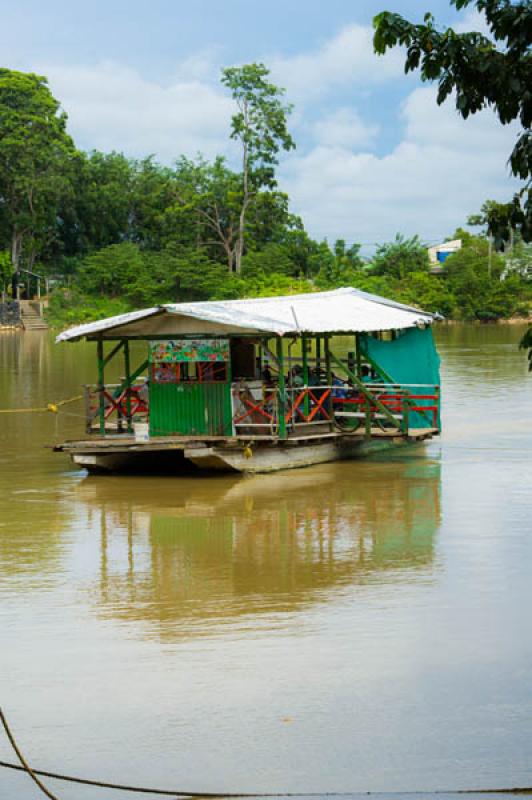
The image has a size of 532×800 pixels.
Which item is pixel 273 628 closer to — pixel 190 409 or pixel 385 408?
pixel 190 409

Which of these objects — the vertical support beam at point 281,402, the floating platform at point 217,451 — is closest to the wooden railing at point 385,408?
the floating platform at point 217,451

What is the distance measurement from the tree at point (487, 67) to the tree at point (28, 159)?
47.9 meters

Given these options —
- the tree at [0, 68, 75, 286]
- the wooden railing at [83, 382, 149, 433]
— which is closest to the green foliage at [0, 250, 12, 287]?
the tree at [0, 68, 75, 286]

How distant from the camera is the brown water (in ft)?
18.1

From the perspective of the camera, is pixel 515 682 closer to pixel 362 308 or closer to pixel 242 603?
pixel 242 603

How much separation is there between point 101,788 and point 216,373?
326 inches

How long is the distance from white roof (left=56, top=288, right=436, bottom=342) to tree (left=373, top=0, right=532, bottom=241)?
786cm

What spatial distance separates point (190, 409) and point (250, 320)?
1332 millimetres

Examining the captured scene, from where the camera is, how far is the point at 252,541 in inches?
401

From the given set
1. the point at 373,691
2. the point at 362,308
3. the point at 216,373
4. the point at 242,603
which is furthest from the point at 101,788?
the point at 362,308

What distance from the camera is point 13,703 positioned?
20.4 ft

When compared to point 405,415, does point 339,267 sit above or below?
above

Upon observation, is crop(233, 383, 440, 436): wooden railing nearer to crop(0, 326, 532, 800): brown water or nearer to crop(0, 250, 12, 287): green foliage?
crop(0, 326, 532, 800): brown water

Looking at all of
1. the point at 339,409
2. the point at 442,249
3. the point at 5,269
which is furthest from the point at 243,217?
the point at 339,409
